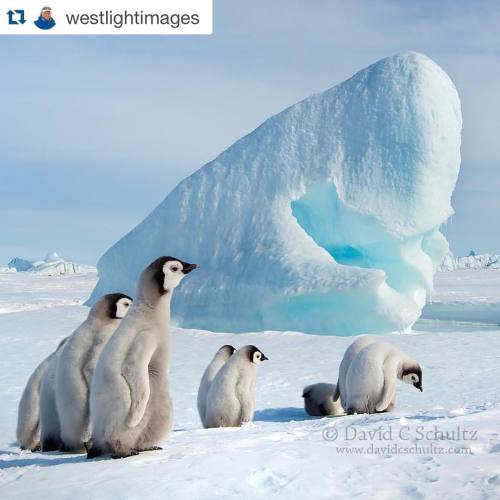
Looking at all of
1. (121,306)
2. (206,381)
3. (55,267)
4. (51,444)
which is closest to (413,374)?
(206,381)

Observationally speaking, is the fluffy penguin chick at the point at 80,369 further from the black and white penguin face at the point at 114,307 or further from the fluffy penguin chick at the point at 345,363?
the fluffy penguin chick at the point at 345,363

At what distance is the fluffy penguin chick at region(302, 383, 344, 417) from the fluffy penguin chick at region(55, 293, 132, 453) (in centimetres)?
241

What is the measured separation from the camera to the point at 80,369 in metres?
3.68

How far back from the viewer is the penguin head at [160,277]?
3.28 metres

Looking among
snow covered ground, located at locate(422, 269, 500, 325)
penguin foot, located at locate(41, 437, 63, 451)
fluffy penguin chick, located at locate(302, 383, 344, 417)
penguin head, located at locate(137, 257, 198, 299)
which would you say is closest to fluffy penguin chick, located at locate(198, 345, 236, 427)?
fluffy penguin chick, located at locate(302, 383, 344, 417)

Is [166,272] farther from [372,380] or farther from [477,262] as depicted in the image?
[477,262]

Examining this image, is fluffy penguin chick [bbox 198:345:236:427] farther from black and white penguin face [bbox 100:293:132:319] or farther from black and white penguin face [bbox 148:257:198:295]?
black and white penguin face [bbox 148:257:198:295]

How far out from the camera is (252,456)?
302 centimetres

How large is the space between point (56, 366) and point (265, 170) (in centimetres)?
826

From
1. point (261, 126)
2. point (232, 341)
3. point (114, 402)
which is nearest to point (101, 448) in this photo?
point (114, 402)

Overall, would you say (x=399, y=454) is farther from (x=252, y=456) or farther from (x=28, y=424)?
(x=28, y=424)

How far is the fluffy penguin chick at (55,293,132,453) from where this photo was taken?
3.66 metres

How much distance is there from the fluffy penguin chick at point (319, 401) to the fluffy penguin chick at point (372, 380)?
359 millimetres

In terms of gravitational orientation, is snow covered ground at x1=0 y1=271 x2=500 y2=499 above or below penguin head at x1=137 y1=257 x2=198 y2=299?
below
